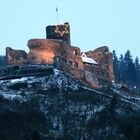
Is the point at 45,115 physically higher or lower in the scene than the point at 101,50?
lower

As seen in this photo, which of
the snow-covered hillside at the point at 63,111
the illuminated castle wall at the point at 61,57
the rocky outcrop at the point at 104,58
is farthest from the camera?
the rocky outcrop at the point at 104,58

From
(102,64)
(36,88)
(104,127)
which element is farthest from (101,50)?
(104,127)

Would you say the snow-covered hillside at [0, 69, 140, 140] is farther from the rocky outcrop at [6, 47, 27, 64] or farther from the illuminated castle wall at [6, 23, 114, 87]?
the rocky outcrop at [6, 47, 27, 64]

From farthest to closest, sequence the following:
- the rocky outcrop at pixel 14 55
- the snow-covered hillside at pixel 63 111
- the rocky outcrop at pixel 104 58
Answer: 1. the rocky outcrop at pixel 104 58
2. the rocky outcrop at pixel 14 55
3. the snow-covered hillside at pixel 63 111

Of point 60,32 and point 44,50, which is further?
point 60,32

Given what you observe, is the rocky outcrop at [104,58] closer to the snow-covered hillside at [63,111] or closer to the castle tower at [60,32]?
the castle tower at [60,32]

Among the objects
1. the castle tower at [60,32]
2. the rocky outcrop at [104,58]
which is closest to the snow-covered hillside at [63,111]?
the castle tower at [60,32]

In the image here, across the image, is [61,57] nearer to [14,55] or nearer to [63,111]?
[14,55]

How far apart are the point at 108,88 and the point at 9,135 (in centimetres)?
3340

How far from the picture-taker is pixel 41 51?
488ft

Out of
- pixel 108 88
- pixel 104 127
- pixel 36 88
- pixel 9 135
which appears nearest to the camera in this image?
Answer: pixel 9 135

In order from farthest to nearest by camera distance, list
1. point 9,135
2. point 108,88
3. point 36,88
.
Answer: point 108,88, point 36,88, point 9,135

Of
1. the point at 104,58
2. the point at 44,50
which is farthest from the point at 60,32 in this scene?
the point at 104,58

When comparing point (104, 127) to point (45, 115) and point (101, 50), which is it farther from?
point (101, 50)
